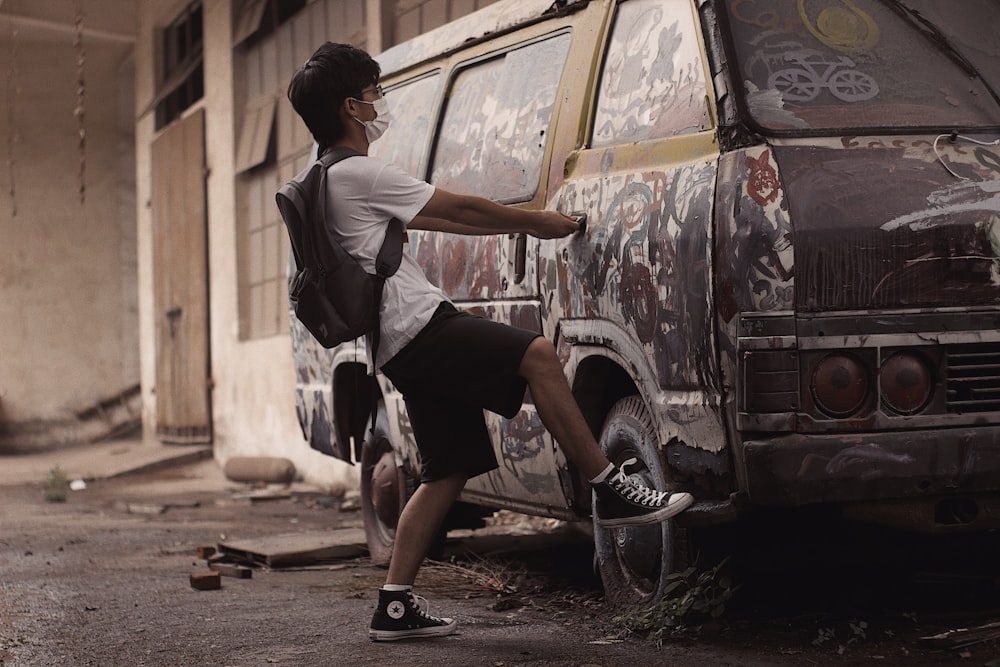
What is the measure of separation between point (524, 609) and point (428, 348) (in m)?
1.23

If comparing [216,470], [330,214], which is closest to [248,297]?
[216,470]

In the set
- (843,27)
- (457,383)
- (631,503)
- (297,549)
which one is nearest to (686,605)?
(631,503)

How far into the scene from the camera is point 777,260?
3.77m

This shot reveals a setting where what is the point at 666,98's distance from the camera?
14.3ft

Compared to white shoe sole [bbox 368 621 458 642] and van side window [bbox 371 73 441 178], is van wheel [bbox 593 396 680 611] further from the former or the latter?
van side window [bbox 371 73 441 178]

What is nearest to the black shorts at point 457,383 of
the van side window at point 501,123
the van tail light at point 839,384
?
the van side window at point 501,123

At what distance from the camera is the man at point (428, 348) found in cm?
434

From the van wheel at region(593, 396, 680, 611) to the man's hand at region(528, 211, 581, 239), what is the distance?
563mm

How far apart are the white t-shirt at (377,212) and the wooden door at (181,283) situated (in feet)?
31.7

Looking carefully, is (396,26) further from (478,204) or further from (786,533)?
(786,533)

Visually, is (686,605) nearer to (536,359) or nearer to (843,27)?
(536,359)

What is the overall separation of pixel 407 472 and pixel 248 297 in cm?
716

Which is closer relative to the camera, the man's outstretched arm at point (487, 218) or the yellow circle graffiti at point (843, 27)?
the yellow circle graffiti at point (843, 27)

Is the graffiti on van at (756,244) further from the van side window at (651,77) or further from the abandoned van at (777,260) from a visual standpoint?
the van side window at (651,77)
